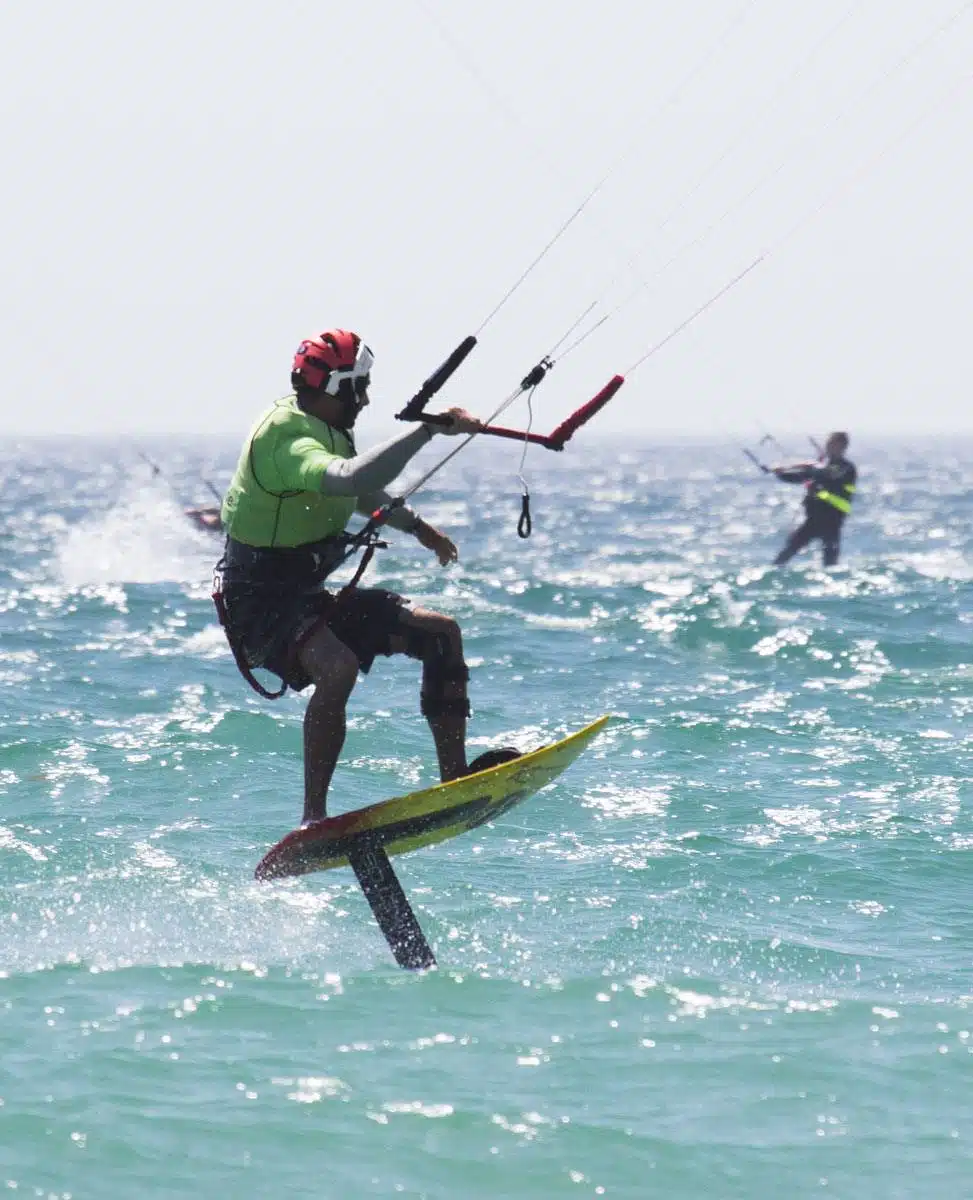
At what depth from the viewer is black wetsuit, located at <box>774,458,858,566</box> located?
2294 centimetres

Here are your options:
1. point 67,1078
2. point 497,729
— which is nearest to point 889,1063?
point 67,1078

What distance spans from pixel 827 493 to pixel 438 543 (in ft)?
56.9

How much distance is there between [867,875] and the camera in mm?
7918

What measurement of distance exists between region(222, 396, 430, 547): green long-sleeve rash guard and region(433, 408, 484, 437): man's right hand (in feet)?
0.30

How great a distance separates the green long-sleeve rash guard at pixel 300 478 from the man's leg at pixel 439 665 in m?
0.40

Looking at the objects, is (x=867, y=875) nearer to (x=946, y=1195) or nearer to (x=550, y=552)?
(x=946, y=1195)

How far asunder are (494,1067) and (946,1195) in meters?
1.47

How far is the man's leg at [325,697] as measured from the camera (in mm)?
6367

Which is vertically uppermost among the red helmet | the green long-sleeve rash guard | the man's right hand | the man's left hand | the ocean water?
the red helmet

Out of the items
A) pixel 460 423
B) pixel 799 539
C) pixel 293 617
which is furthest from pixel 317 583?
pixel 799 539

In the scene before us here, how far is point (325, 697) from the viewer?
6383mm

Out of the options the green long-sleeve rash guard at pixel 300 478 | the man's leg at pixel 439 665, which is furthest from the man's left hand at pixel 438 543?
the man's leg at pixel 439 665

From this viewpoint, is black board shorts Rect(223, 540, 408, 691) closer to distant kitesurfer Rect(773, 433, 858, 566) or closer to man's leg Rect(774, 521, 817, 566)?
distant kitesurfer Rect(773, 433, 858, 566)

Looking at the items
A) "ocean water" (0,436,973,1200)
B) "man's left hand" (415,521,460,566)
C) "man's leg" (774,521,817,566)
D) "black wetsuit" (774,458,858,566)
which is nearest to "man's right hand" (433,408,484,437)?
"man's left hand" (415,521,460,566)
